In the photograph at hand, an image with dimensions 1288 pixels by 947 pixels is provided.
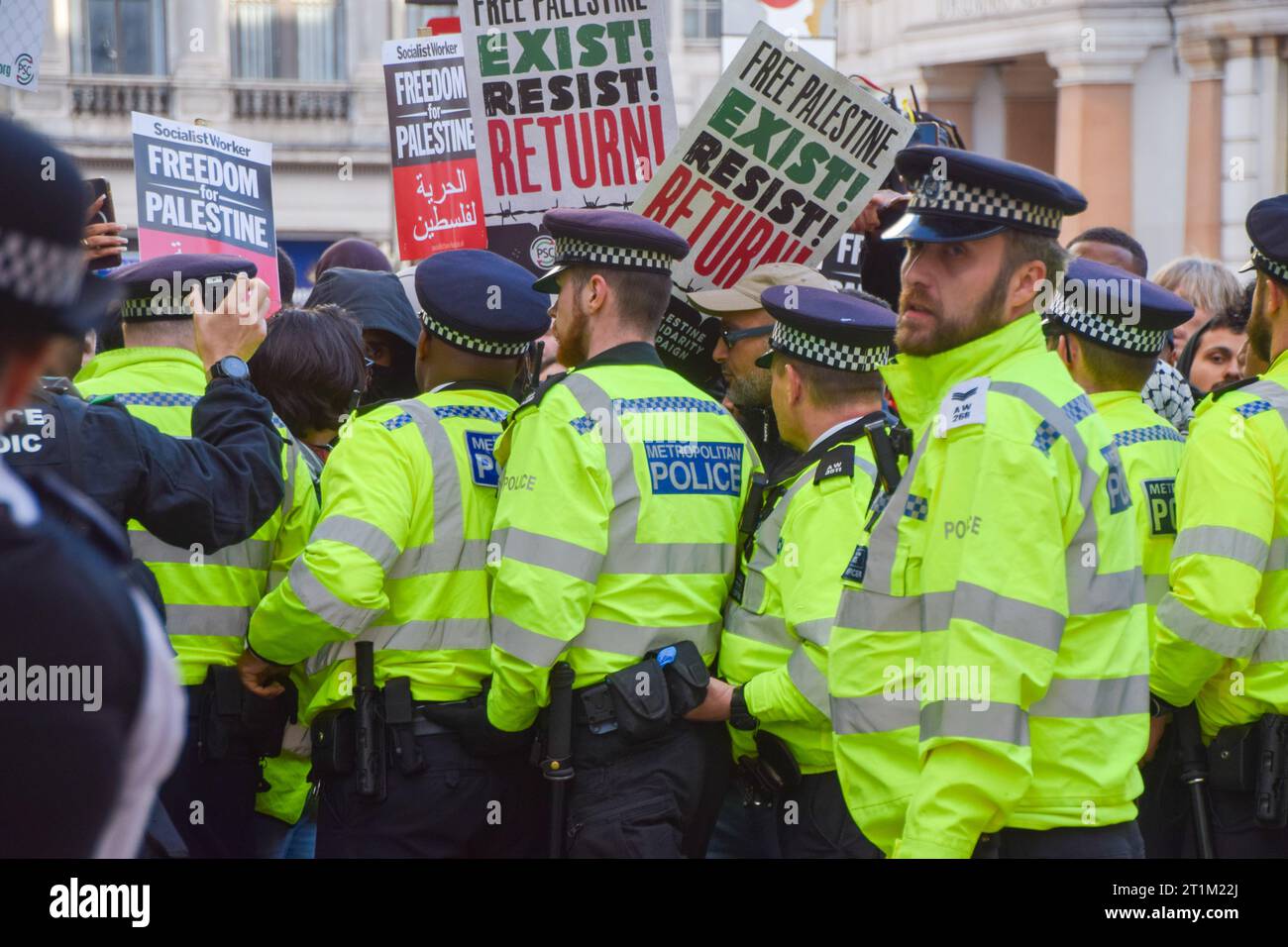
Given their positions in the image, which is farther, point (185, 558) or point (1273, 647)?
point (185, 558)

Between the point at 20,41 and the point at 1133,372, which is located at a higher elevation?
the point at 20,41

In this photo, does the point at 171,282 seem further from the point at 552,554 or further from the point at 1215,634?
the point at 1215,634

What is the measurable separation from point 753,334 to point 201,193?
7.43ft

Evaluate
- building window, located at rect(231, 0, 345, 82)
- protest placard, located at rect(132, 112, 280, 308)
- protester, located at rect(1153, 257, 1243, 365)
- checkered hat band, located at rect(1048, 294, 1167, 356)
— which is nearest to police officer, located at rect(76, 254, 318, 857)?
protest placard, located at rect(132, 112, 280, 308)

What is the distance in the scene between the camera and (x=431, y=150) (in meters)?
7.32

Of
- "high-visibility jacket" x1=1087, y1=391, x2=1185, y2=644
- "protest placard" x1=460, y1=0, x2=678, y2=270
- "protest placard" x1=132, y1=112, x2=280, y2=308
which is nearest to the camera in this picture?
"high-visibility jacket" x1=1087, y1=391, x2=1185, y2=644

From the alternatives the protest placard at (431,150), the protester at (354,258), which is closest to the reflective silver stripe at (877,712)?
the protest placard at (431,150)

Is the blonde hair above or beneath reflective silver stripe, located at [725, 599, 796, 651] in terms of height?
above

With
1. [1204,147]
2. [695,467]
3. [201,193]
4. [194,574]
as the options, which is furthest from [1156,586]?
[1204,147]

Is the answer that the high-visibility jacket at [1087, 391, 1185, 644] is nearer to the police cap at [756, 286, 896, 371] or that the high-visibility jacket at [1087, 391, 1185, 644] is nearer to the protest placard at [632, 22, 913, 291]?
the police cap at [756, 286, 896, 371]

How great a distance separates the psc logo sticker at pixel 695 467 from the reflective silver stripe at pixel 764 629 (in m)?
0.33

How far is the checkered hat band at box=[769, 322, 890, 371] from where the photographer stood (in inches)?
173

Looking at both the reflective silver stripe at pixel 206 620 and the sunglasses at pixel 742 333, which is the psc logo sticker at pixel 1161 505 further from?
the reflective silver stripe at pixel 206 620
